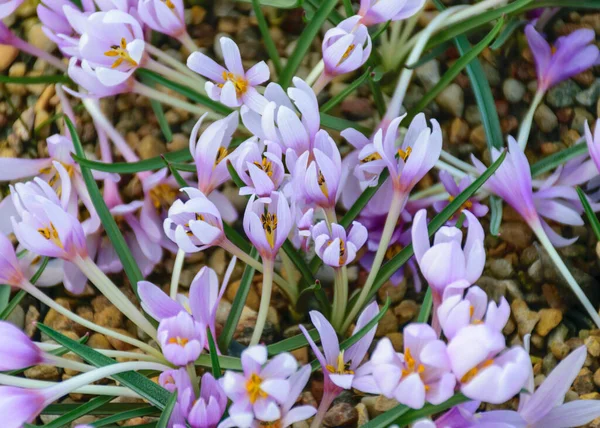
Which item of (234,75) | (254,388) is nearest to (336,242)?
(254,388)

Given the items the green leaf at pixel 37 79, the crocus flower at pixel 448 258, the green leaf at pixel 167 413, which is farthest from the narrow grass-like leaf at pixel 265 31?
the green leaf at pixel 167 413

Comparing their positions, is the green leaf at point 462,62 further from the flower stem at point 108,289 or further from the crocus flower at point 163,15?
the flower stem at point 108,289

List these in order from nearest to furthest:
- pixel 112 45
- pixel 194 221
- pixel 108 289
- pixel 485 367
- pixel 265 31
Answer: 1. pixel 485 367
2. pixel 194 221
3. pixel 108 289
4. pixel 112 45
5. pixel 265 31

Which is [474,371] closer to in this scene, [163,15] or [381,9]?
[381,9]

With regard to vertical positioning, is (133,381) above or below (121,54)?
below

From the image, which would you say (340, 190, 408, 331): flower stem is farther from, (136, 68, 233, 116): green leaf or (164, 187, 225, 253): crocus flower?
(136, 68, 233, 116): green leaf

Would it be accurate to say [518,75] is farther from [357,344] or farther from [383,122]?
[357,344]

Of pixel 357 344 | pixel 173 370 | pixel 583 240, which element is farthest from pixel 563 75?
pixel 173 370

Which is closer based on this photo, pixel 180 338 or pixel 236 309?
pixel 180 338
